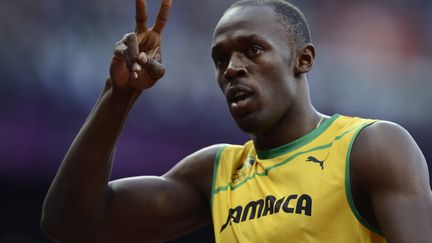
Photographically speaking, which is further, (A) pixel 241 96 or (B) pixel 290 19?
(B) pixel 290 19

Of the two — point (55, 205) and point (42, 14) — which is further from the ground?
point (42, 14)

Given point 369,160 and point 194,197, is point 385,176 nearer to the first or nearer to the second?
point 369,160

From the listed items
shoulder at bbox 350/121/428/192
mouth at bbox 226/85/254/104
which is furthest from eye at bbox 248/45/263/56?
shoulder at bbox 350/121/428/192

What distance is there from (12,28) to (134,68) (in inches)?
197

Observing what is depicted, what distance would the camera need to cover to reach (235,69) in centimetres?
328

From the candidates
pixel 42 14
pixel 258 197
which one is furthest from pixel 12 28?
pixel 258 197

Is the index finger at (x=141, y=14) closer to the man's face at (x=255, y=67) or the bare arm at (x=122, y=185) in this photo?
the bare arm at (x=122, y=185)

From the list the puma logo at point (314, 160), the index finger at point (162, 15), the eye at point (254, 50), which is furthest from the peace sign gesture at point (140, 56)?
the puma logo at point (314, 160)

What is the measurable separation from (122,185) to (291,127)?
2.92ft

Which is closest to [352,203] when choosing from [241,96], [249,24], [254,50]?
[241,96]

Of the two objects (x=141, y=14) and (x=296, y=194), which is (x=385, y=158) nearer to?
(x=296, y=194)

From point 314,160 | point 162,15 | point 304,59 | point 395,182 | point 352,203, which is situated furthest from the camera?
point 304,59

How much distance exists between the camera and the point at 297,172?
124 inches

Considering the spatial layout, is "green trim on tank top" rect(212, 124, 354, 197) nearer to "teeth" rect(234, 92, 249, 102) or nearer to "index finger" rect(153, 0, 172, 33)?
"teeth" rect(234, 92, 249, 102)
